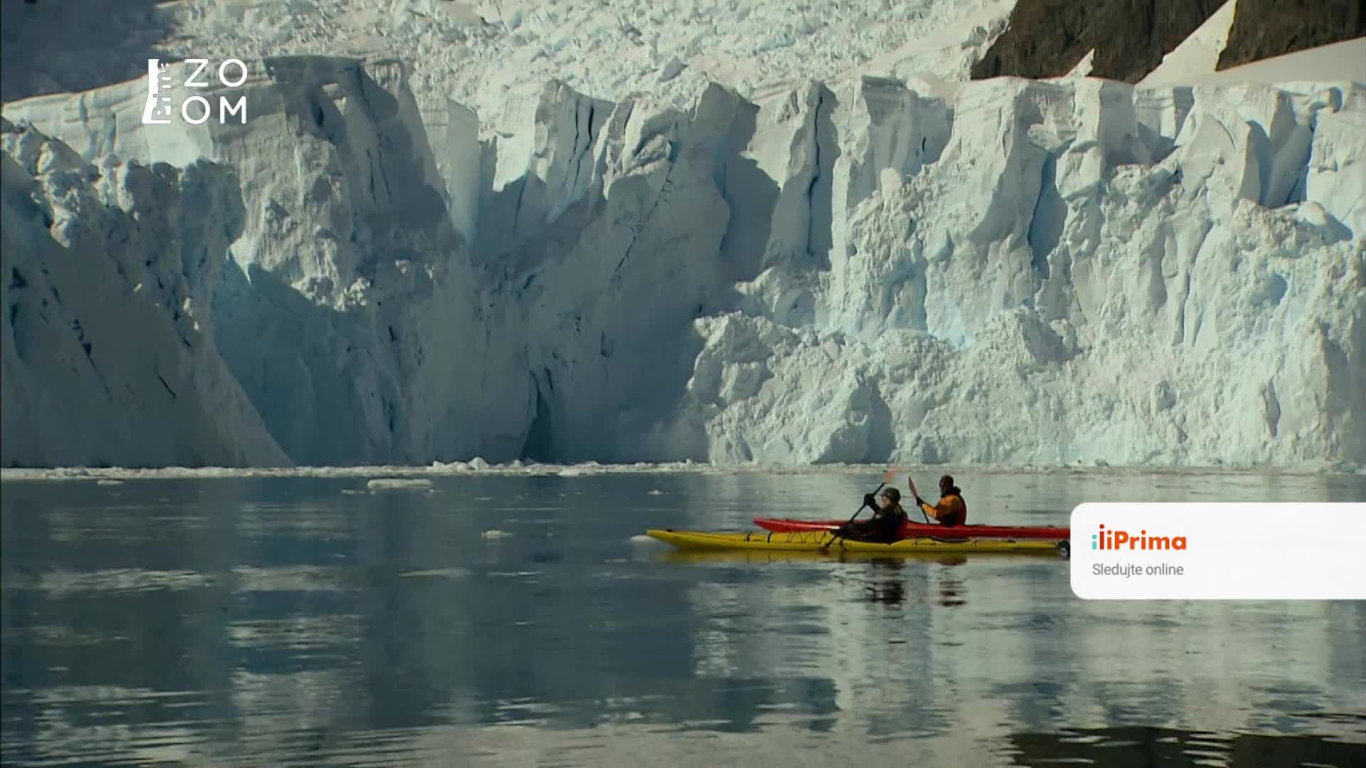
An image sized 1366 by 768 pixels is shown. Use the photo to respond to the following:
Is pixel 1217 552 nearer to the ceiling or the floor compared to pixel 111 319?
nearer to the floor

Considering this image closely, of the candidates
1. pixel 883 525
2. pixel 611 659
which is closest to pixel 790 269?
pixel 883 525

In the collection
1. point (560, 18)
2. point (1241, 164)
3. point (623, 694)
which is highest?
point (560, 18)

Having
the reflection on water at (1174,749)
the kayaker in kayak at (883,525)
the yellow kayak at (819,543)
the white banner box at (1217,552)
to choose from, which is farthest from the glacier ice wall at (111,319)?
the reflection on water at (1174,749)

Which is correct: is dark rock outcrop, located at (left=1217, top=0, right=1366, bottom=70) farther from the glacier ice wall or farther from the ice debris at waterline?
the glacier ice wall

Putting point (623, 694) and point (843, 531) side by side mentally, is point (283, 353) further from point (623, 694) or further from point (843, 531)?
point (623, 694)

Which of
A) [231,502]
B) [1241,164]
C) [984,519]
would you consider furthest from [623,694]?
[1241,164]

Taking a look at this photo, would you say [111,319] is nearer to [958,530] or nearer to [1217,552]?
[958,530]
